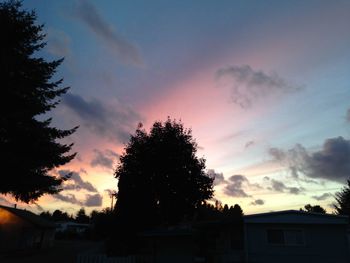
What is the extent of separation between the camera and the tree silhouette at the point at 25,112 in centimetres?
2122

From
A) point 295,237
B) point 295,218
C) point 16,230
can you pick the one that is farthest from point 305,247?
point 16,230

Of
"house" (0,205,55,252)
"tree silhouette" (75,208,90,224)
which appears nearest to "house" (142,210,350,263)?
"house" (0,205,55,252)

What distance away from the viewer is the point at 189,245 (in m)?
29.1

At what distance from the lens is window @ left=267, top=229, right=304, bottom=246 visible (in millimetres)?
23328

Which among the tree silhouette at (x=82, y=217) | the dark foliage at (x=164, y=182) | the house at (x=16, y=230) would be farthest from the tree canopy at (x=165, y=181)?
the tree silhouette at (x=82, y=217)

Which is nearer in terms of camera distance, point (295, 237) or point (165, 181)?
point (295, 237)

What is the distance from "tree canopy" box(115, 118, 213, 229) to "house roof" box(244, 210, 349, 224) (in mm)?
17810

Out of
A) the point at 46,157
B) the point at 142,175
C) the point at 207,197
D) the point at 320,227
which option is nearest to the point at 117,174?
the point at 142,175

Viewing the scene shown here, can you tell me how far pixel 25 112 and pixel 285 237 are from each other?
65.7 feet

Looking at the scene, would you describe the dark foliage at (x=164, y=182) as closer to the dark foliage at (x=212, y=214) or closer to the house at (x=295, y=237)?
the dark foliage at (x=212, y=214)

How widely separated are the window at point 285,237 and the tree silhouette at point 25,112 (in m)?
16.3

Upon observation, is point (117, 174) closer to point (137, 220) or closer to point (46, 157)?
point (137, 220)

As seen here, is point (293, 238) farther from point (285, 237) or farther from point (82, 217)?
point (82, 217)

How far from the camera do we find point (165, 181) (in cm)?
4084
